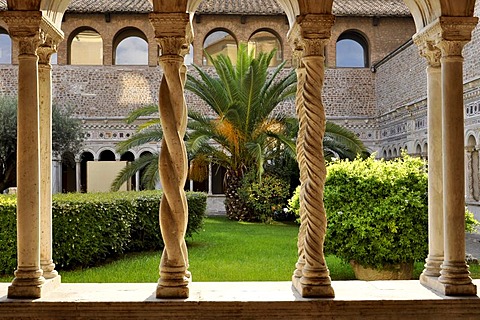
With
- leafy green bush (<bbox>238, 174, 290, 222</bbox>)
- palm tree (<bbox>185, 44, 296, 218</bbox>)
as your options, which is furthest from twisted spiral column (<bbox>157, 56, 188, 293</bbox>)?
leafy green bush (<bbox>238, 174, 290, 222</bbox>)

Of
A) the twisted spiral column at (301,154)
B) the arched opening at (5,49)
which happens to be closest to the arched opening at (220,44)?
the arched opening at (5,49)

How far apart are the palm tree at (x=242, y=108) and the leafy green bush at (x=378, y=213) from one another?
25.9 feet

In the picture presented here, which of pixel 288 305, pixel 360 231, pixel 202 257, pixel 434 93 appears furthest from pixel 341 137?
pixel 288 305

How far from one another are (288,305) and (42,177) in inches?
89.7

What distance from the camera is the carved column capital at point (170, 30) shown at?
4.70m

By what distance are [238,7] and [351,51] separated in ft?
15.5

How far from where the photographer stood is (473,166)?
1530 cm

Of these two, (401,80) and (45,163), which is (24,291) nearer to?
(45,163)

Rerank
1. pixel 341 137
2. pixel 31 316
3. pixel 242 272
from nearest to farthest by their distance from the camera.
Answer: pixel 31 316, pixel 242 272, pixel 341 137

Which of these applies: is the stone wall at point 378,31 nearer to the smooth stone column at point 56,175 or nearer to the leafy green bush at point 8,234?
the smooth stone column at point 56,175

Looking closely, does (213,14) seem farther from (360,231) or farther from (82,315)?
(82,315)

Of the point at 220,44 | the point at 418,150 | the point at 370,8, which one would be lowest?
the point at 418,150

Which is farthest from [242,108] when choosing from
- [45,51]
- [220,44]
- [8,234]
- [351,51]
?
[45,51]

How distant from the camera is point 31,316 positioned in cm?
449
